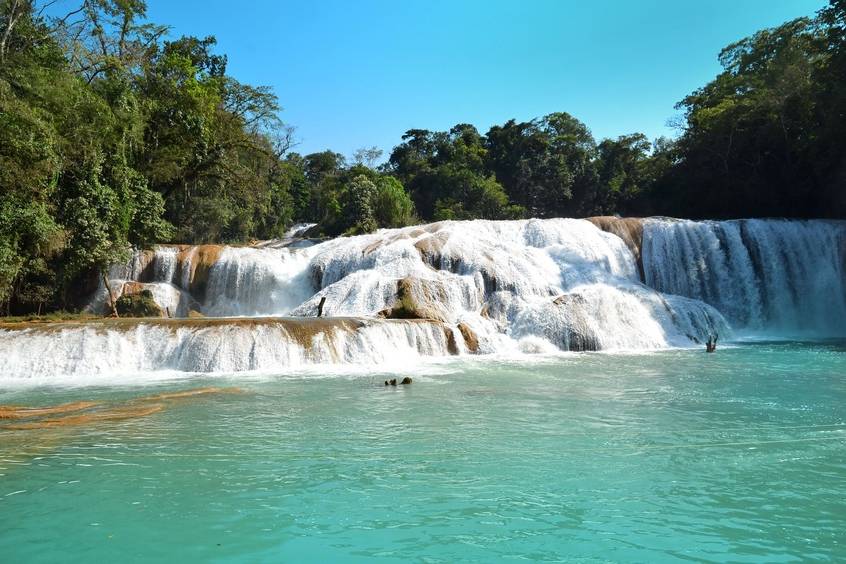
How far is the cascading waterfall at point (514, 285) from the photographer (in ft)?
51.0

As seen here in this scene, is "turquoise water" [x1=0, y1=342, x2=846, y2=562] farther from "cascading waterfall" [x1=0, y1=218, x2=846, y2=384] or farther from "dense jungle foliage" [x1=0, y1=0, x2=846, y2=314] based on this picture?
"dense jungle foliage" [x1=0, y1=0, x2=846, y2=314]

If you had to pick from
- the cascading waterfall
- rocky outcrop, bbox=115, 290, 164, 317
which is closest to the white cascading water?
the cascading waterfall

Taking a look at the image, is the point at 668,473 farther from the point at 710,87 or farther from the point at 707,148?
the point at 710,87

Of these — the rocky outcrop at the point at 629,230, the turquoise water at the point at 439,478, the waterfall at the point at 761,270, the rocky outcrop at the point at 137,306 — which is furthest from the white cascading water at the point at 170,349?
the waterfall at the point at 761,270

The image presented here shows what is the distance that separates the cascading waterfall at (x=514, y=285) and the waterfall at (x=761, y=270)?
0.05 metres

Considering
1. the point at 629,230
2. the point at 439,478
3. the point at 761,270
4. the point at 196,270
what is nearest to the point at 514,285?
the point at 629,230

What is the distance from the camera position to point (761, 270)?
22.3 m

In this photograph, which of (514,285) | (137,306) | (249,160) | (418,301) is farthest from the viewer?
(249,160)

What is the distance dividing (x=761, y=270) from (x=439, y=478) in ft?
67.7

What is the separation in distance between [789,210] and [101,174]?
95.8ft

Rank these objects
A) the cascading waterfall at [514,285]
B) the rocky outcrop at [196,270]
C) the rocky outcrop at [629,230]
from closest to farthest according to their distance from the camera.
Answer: the cascading waterfall at [514,285] < the rocky outcrop at [196,270] < the rocky outcrop at [629,230]

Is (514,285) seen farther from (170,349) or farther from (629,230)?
(170,349)

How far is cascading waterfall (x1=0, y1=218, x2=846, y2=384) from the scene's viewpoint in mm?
15539

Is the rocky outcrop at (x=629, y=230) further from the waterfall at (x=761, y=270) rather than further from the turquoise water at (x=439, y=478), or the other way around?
the turquoise water at (x=439, y=478)
